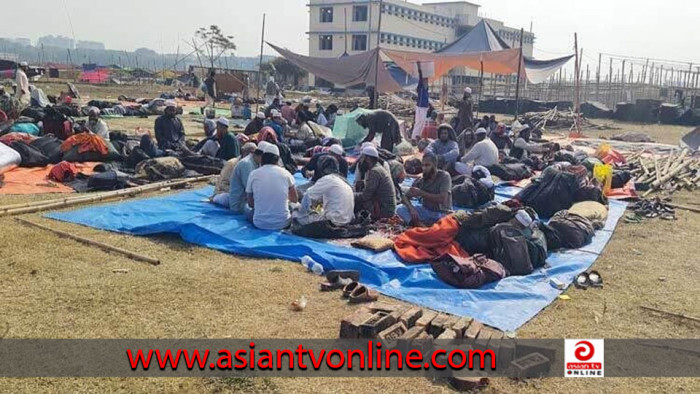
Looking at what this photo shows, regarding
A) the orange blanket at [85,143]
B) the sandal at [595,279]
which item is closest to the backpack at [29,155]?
the orange blanket at [85,143]

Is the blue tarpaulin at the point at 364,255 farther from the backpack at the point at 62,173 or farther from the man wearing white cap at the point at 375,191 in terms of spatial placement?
the backpack at the point at 62,173

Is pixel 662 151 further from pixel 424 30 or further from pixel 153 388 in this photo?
pixel 424 30

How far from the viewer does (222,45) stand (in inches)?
1836

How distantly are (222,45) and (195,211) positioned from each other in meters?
42.4

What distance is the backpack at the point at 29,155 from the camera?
9.55 m

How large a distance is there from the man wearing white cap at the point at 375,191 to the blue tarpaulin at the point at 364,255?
3.76 feet

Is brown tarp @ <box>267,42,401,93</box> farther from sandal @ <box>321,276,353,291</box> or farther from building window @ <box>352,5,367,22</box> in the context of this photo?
building window @ <box>352,5,367,22</box>

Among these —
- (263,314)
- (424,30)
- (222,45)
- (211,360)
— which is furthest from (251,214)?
(424,30)

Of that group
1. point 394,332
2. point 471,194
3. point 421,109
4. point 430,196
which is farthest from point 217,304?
point 421,109

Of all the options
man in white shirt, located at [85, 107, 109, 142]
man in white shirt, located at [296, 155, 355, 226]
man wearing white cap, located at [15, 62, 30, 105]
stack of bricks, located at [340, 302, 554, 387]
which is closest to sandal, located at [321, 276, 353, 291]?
stack of bricks, located at [340, 302, 554, 387]

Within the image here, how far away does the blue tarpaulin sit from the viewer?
4789mm

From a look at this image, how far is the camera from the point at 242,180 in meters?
7.12

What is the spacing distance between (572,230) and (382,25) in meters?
44.2

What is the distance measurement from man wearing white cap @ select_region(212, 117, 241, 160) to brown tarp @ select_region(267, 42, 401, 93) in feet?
26.8
